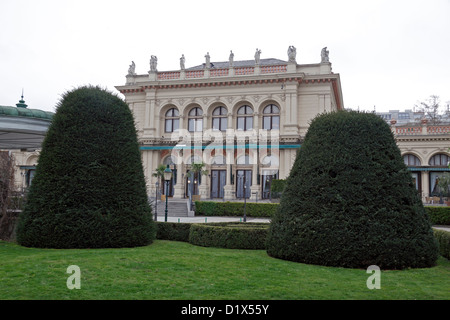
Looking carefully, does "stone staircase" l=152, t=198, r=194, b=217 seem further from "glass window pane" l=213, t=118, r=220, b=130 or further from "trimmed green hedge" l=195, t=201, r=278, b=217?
"glass window pane" l=213, t=118, r=220, b=130

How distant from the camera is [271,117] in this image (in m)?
39.5

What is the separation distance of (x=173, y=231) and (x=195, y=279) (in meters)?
6.89

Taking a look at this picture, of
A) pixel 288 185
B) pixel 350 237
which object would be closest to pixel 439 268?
pixel 350 237

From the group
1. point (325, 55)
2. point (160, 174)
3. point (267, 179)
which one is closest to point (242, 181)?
point (267, 179)

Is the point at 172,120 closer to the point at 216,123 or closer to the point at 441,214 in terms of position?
the point at 216,123

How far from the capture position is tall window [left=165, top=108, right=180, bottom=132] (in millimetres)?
41906

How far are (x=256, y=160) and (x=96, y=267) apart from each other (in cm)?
3171

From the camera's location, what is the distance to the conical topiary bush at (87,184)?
9.72 m

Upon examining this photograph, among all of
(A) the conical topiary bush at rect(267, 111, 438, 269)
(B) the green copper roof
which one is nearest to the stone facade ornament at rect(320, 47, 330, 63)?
(A) the conical topiary bush at rect(267, 111, 438, 269)

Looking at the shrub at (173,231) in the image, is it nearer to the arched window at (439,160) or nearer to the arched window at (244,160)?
the arched window at (244,160)

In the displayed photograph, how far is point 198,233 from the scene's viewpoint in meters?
12.1

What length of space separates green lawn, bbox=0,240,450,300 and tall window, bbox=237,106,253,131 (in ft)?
105

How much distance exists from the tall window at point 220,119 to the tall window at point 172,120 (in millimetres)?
4198
